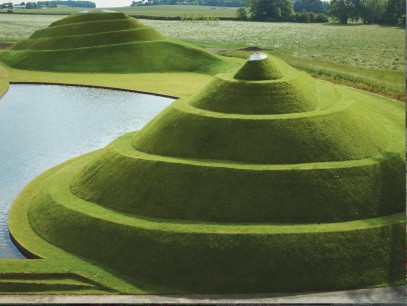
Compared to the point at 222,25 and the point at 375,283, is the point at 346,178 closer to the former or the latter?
the point at 375,283

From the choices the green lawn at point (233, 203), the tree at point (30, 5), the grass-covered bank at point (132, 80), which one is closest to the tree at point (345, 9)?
the grass-covered bank at point (132, 80)

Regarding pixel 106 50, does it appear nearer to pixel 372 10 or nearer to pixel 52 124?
pixel 52 124

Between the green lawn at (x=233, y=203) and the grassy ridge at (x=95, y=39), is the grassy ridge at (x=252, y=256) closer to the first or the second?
the green lawn at (x=233, y=203)

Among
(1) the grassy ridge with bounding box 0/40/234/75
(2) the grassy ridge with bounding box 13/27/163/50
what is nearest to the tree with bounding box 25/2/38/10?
(2) the grassy ridge with bounding box 13/27/163/50

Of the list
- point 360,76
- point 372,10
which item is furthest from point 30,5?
point 360,76

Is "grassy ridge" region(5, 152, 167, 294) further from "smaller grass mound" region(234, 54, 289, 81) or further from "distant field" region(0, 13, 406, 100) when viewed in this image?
"distant field" region(0, 13, 406, 100)

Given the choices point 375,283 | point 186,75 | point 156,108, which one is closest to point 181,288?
point 375,283
